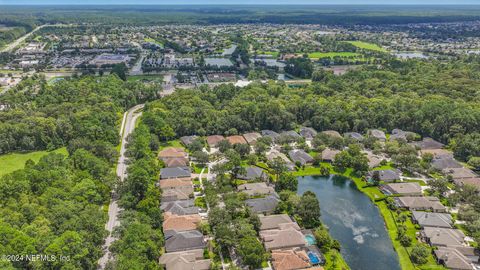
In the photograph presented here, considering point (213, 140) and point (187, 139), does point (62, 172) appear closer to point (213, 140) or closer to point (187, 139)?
point (187, 139)

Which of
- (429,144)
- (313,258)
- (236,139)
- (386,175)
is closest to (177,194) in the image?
(313,258)

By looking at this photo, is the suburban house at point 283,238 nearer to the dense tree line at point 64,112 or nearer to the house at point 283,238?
the house at point 283,238

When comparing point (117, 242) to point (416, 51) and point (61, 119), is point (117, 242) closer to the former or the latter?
point (61, 119)

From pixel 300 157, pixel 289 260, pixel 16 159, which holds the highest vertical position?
pixel 300 157

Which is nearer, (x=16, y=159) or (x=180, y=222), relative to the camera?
(x=180, y=222)

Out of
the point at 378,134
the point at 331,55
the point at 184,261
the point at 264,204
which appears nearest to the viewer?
the point at 184,261

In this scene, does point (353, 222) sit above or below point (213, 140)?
below

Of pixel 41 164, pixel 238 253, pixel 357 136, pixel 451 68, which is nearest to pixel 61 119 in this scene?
pixel 41 164

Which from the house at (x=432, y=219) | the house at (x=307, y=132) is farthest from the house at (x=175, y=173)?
the house at (x=432, y=219)
